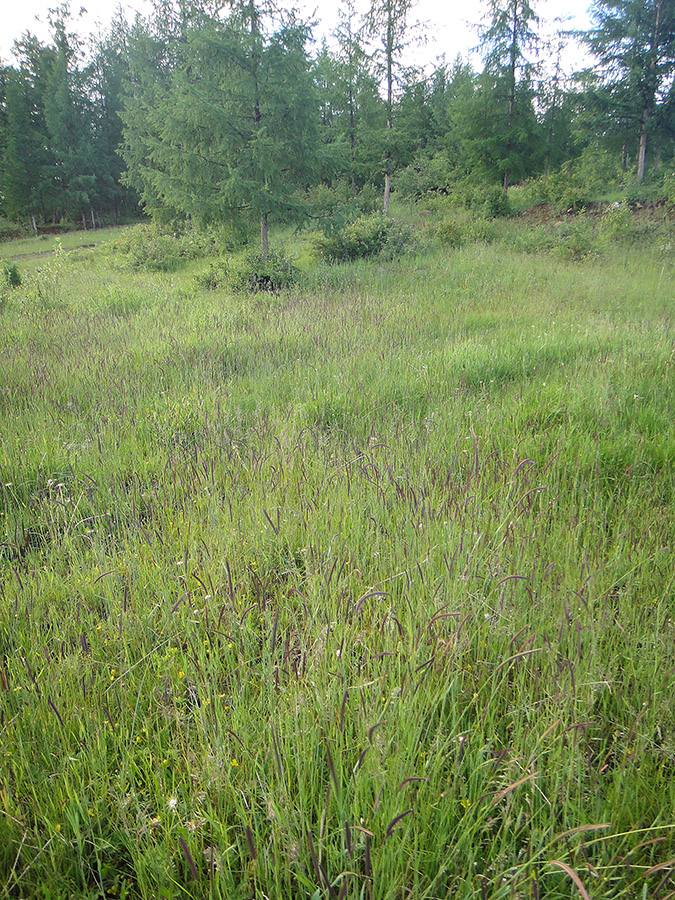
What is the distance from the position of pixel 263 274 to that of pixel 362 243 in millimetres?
4574

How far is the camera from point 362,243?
49.5 feet

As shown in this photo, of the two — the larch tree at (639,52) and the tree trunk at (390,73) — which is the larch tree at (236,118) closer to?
the tree trunk at (390,73)

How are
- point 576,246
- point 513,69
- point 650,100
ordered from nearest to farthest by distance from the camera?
point 576,246
point 650,100
point 513,69

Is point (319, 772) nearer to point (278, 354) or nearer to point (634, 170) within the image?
point (278, 354)

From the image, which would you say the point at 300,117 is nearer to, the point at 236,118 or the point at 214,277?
the point at 236,118

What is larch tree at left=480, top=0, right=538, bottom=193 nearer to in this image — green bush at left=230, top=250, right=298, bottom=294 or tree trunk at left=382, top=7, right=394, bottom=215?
tree trunk at left=382, top=7, right=394, bottom=215

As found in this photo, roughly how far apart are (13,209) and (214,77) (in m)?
33.0

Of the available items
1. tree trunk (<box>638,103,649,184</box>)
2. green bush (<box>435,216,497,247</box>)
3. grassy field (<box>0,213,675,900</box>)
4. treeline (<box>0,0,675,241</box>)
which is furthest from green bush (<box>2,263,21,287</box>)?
tree trunk (<box>638,103,649,184</box>)

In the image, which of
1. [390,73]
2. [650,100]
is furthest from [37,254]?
[650,100]

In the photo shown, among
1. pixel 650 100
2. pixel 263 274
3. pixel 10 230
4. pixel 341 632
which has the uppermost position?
pixel 650 100

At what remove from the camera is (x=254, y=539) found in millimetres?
2643

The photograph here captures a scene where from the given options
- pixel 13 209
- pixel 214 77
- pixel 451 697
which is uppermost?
pixel 13 209

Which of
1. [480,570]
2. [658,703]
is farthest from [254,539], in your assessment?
[658,703]

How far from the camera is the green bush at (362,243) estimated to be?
1491cm
